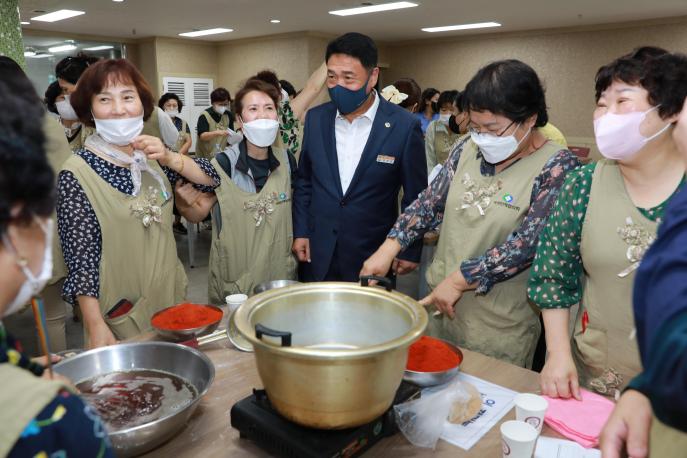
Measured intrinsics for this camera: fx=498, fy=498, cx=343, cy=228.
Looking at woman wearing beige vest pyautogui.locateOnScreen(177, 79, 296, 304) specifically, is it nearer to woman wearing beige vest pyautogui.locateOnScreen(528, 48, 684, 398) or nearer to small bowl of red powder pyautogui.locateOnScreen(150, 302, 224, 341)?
small bowl of red powder pyautogui.locateOnScreen(150, 302, 224, 341)

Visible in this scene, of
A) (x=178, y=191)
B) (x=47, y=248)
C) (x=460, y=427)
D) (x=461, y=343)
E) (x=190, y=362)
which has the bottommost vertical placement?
(x=461, y=343)

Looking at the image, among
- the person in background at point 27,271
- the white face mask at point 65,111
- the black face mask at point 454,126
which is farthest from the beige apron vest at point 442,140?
the person in background at point 27,271

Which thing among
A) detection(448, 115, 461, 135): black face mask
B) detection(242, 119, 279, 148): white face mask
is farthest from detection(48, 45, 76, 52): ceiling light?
detection(242, 119, 279, 148): white face mask

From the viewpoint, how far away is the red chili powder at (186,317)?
150cm

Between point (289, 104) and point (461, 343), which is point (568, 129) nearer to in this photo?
point (289, 104)

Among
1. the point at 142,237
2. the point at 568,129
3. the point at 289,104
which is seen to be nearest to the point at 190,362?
the point at 142,237

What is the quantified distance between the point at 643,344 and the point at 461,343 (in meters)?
1.24

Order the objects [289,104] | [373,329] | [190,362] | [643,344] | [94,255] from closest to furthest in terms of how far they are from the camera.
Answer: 1. [643,344]
2. [373,329]
3. [190,362]
4. [94,255]
5. [289,104]

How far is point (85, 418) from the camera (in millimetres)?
622

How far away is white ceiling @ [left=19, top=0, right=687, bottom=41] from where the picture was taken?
7039 millimetres

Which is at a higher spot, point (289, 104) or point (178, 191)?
point (289, 104)

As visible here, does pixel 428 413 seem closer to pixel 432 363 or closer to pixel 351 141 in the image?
pixel 432 363

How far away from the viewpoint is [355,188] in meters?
2.34

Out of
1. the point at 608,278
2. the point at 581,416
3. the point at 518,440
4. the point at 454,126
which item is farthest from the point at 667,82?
the point at 454,126
